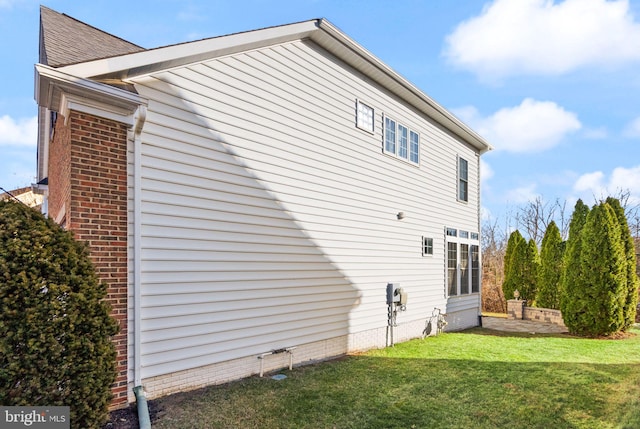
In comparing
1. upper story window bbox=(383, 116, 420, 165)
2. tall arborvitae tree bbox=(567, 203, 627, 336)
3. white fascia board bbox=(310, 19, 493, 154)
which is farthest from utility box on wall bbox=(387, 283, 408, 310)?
tall arborvitae tree bbox=(567, 203, 627, 336)

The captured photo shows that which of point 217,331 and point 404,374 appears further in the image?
point 404,374

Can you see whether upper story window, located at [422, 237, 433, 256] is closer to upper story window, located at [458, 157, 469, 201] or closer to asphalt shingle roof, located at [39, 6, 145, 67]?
upper story window, located at [458, 157, 469, 201]

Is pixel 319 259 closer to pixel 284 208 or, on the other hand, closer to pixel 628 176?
pixel 284 208

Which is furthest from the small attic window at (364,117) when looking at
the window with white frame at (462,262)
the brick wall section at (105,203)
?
the brick wall section at (105,203)

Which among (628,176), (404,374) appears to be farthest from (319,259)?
(628,176)

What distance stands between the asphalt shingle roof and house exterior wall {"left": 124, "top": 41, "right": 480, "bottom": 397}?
126 cm

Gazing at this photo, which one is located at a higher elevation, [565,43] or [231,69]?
[565,43]

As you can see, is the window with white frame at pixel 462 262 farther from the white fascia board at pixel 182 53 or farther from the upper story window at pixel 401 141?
the white fascia board at pixel 182 53

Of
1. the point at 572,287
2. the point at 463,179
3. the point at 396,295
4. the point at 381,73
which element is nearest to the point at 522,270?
the point at 572,287

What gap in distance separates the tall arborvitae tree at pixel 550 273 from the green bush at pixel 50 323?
13946 mm

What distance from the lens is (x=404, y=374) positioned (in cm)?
595

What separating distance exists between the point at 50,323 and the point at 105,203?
1.47 metres

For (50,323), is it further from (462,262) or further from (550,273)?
(550,273)

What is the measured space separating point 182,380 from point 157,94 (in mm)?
3437
